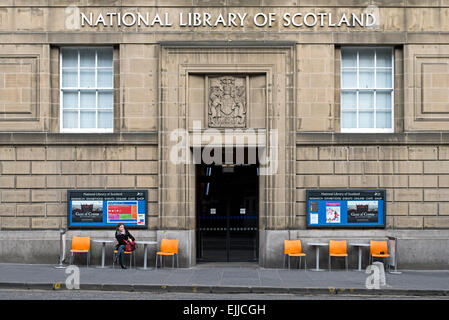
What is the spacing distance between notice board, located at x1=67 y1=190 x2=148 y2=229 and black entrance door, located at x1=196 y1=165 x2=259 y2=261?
2208mm

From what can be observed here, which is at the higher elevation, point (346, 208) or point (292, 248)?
point (346, 208)

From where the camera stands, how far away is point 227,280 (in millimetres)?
15750

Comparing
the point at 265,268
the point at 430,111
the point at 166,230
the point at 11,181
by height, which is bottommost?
the point at 265,268

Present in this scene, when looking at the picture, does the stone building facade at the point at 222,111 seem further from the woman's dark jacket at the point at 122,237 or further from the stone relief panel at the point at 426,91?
the woman's dark jacket at the point at 122,237

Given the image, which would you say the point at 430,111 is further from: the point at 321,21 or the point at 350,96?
the point at 321,21

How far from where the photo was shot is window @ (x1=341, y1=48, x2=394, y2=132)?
19000mm

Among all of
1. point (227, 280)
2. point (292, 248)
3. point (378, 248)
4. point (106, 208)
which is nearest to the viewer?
point (227, 280)

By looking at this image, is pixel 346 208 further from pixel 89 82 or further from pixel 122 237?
pixel 89 82

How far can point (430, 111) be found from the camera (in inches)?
727

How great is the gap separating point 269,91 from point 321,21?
2915 millimetres

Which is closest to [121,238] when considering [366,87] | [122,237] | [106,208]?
[122,237]

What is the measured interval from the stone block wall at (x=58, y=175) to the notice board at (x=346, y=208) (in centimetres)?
528

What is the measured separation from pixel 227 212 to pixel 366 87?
646cm

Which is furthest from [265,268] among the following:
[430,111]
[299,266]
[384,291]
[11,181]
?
[11,181]
